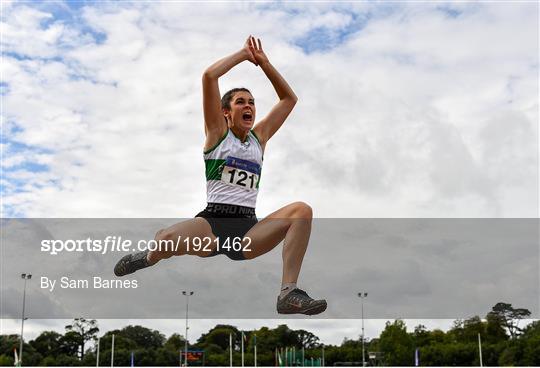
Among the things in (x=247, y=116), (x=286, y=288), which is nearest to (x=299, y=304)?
(x=286, y=288)

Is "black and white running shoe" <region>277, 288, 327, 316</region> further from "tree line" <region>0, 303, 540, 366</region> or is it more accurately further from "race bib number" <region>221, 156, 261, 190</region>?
"tree line" <region>0, 303, 540, 366</region>

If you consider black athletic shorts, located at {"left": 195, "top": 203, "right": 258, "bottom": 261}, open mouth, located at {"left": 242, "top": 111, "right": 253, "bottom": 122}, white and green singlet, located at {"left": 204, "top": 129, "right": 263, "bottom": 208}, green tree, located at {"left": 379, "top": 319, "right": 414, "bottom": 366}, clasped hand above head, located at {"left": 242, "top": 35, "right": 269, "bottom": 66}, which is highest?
clasped hand above head, located at {"left": 242, "top": 35, "right": 269, "bottom": 66}

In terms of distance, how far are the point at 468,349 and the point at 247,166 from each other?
200ft

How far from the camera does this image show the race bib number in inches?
219

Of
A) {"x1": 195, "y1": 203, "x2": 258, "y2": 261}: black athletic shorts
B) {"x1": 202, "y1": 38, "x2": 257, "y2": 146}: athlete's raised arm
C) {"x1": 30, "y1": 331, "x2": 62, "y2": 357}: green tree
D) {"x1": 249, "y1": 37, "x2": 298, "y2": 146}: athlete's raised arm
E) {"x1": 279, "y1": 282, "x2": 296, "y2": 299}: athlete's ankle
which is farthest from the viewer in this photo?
{"x1": 30, "y1": 331, "x2": 62, "y2": 357}: green tree

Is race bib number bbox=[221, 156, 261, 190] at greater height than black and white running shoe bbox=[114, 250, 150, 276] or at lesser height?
greater

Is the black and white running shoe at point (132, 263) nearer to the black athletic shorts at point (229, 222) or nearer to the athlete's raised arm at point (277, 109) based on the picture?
the black athletic shorts at point (229, 222)

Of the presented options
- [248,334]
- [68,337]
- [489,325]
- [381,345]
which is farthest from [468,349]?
[68,337]

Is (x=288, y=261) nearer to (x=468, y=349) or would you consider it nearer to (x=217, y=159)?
(x=217, y=159)

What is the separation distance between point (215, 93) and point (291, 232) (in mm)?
1240

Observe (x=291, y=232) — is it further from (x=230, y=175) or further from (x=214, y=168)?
(x=214, y=168)

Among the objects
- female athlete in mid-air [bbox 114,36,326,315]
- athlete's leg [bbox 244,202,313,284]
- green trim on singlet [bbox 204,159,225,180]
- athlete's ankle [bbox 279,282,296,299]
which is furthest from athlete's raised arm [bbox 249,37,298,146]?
athlete's ankle [bbox 279,282,296,299]

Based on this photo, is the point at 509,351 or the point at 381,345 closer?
the point at 509,351

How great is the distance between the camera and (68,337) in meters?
41.5
